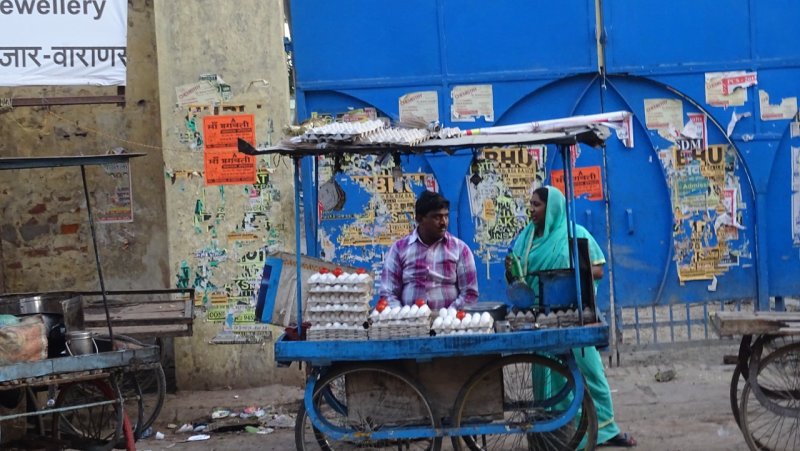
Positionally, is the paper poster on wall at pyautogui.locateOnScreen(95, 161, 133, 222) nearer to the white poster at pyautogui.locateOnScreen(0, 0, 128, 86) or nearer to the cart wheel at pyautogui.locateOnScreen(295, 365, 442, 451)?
the white poster at pyautogui.locateOnScreen(0, 0, 128, 86)

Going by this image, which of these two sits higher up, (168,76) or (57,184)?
(168,76)

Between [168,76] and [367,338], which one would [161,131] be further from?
[367,338]

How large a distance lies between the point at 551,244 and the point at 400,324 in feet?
3.93

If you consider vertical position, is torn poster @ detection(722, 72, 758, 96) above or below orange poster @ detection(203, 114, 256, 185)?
above

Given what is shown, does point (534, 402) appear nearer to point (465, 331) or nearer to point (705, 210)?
point (465, 331)

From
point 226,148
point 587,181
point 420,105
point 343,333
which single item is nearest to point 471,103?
point 420,105

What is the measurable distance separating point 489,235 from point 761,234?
2290mm

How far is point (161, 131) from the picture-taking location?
828 cm

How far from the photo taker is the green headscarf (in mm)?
6074

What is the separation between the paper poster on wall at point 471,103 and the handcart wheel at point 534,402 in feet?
10.1

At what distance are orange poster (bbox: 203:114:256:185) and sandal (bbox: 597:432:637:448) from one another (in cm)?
350

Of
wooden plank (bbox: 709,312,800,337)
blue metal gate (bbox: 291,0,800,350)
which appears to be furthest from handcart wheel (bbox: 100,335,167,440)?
wooden plank (bbox: 709,312,800,337)

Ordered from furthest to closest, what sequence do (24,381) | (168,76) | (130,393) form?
(168,76)
(130,393)
(24,381)

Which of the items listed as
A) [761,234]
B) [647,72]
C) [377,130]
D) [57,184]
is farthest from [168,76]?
[761,234]
